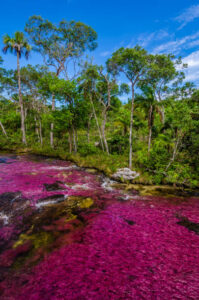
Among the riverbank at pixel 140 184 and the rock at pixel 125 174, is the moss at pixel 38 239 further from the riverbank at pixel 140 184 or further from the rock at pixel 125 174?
the rock at pixel 125 174

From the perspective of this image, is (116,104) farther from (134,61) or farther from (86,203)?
(86,203)

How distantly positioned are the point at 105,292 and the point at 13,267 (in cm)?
261

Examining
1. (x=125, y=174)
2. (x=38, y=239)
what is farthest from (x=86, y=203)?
(x=125, y=174)

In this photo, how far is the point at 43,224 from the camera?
582cm

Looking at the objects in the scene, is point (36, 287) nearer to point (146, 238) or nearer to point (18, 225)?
point (18, 225)

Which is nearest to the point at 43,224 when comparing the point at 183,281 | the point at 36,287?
the point at 36,287

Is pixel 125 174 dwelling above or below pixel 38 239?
above

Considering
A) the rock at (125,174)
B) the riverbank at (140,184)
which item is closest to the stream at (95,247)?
the riverbank at (140,184)

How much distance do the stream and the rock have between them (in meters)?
3.43

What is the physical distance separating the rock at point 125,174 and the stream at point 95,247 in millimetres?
3431

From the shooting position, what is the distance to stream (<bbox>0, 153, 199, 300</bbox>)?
3.30 metres

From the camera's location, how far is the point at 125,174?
12.6 metres

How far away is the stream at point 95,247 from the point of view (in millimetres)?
3302

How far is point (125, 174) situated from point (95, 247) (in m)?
8.44
